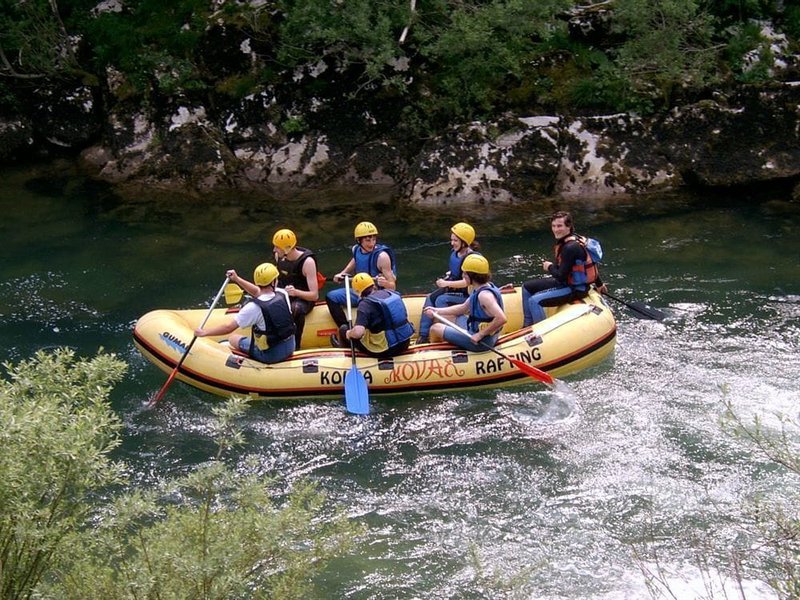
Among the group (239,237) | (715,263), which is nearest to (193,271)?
(239,237)

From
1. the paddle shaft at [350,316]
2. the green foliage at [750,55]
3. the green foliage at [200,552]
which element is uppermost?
the green foliage at [750,55]

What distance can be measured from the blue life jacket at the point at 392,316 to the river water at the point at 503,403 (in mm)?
615

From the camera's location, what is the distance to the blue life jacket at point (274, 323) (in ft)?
27.4

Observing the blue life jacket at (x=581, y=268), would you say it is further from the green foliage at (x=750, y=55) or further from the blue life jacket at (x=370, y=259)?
the green foliage at (x=750, y=55)

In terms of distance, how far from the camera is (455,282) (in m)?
9.14

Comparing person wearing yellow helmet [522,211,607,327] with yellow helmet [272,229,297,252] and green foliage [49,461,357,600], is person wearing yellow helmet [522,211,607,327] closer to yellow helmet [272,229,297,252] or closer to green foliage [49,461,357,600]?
yellow helmet [272,229,297,252]

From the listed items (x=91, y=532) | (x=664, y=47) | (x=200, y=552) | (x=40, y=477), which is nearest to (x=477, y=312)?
(x=200, y=552)

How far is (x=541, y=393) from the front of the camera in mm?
8805

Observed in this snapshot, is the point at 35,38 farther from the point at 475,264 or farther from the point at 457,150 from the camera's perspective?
the point at 475,264

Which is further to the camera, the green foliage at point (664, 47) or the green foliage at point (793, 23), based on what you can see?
the green foliage at point (793, 23)

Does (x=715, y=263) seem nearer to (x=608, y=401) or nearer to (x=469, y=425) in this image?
(x=608, y=401)

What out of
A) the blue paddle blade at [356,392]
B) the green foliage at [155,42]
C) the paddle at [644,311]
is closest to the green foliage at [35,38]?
the green foliage at [155,42]

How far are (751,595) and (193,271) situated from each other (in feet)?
24.3

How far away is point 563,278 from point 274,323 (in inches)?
110
